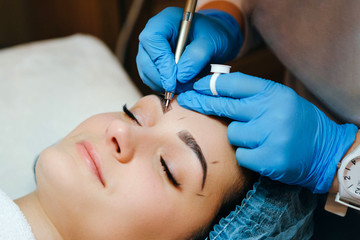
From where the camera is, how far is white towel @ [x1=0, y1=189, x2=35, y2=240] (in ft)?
3.08

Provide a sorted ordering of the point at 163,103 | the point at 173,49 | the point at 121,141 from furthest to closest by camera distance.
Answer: the point at 173,49 → the point at 163,103 → the point at 121,141

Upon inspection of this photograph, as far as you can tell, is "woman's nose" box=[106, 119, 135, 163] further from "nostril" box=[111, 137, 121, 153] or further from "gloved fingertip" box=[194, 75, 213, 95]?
"gloved fingertip" box=[194, 75, 213, 95]

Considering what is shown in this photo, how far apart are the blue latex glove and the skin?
0.06 m

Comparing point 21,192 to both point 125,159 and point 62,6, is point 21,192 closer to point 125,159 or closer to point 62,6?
point 125,159

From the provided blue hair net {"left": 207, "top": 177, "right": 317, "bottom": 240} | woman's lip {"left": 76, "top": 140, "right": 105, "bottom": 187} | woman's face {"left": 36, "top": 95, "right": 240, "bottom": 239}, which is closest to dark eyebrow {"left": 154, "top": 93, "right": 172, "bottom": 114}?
woman's face {"left": 36, "top": 95, "right": 240, "bottom": 239}

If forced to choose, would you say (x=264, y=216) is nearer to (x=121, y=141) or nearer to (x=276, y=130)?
(x=276, y=130)

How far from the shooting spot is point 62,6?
2211 millimetres

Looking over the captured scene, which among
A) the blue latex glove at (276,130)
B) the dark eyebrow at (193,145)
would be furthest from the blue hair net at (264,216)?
the dark eyebrow at (193,145)

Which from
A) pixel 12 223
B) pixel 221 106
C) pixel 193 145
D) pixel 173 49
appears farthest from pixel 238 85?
pixel 12 223

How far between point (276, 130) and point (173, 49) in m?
0.47

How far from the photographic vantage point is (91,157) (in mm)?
939

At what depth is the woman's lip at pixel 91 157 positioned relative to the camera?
92 cm

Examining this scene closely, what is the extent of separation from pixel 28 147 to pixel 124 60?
0.88 meters

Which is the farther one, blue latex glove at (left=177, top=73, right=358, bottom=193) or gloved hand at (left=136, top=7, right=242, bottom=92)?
gloved hand at (left=136, top=7, right=242, bottom=92)
